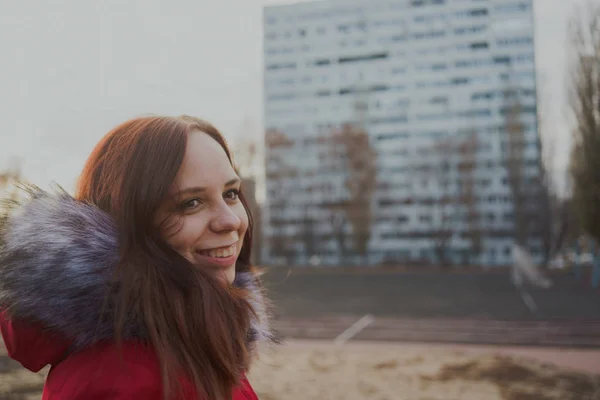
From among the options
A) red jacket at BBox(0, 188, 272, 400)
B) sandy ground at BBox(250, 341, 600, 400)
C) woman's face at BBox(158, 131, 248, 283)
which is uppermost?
woman's face at BBox(158, 131, 248, 283)

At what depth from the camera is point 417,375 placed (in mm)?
6836

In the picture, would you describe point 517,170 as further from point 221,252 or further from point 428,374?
point 221,252

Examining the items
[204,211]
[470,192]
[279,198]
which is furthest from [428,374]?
[470,192]

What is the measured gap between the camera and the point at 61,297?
1.05 metres

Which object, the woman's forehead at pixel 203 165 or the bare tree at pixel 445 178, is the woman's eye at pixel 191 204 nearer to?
the woman's forehead at pixel 203 165

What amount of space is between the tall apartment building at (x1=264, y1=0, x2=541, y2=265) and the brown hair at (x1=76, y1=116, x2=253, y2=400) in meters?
48.7

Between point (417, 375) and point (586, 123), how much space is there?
1587 centimetres

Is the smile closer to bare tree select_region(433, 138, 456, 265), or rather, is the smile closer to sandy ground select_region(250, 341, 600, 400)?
sandy ground select_region(250, 341, 600, 400)

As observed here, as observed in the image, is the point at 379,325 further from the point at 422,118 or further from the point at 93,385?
the point at 422,118

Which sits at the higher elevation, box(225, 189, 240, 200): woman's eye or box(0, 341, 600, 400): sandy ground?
box(225, 189, 240, 200): woman's eye

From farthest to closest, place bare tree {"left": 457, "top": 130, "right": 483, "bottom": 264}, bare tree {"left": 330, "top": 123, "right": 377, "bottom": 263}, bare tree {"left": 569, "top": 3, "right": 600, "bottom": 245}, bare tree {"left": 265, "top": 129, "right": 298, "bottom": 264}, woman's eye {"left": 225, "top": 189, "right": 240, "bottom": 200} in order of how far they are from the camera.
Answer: bare tree {"left": 457, "top": 130, "right": 483, "bottom": 264} < bare tree {"left": 265, "top": 129, "right": 298, "bottom": 264} < bare tree {"left": 330, "top": 123, "right": 377, "bottom": 263} < bare tree {"left": 569, "top": 3, "right": 600, "bottom": 245} < woman's eye {"left": 225, "top": 189, "right": 240, "bottom": 200}

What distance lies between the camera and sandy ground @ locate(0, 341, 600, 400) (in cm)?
596

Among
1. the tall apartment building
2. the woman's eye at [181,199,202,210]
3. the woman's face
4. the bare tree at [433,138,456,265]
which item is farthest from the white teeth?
the tall apartment building

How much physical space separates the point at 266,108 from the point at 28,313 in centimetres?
7346
